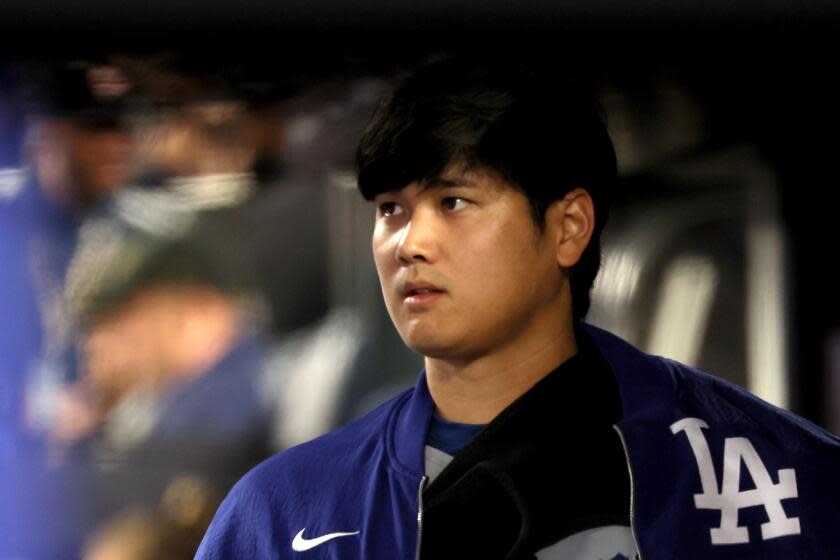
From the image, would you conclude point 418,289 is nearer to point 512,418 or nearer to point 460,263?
point 460,263

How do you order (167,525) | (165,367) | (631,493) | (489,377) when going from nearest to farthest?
(631,493), (489,377), (167,525), (165,367)

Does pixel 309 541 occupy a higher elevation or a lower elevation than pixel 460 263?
lower

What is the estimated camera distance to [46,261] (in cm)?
415

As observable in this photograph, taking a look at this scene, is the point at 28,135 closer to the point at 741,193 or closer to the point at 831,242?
the point at 741,193

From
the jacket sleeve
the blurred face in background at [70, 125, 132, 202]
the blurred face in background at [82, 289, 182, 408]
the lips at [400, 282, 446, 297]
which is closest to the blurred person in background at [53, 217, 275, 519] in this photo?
the blurred face in background at [82, 289, 182, 408]

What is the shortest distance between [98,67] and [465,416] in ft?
8.02

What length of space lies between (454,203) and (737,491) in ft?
1.89

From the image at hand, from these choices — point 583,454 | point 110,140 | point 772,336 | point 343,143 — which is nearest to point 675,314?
point 772,336

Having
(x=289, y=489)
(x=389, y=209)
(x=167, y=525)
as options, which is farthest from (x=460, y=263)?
(x=167, y=525)

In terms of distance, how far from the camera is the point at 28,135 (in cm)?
411

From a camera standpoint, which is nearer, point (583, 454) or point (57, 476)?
point (583, 454)

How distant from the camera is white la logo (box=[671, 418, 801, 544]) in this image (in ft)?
6.21

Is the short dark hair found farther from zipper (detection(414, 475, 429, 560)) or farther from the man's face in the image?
zipper (detection(414, 475, 429, 560))

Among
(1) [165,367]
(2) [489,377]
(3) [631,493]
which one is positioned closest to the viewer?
(3) [631,493]
